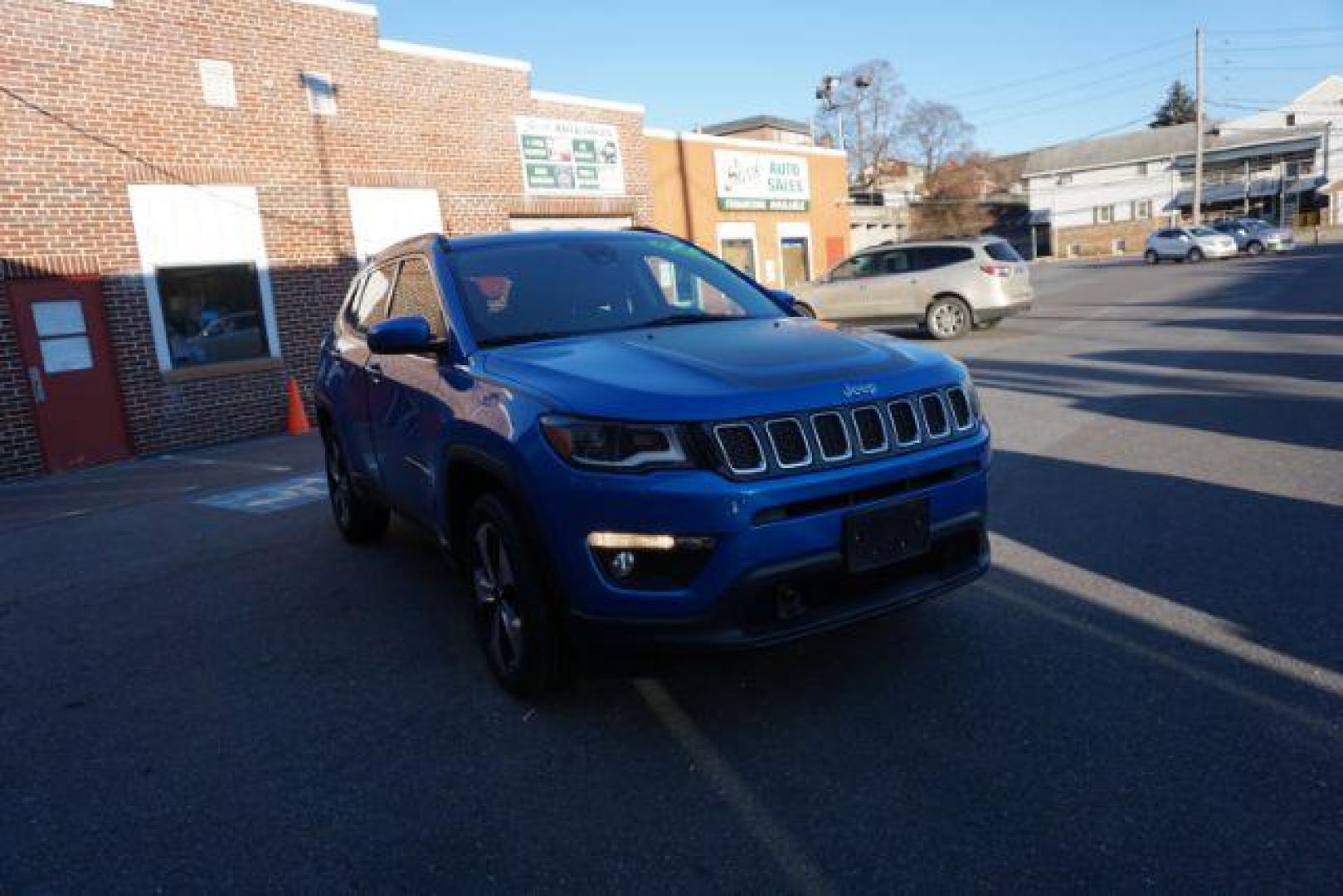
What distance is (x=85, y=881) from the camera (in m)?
2.60

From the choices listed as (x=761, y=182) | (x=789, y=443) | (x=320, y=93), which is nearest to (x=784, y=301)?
(x=789, y=443)

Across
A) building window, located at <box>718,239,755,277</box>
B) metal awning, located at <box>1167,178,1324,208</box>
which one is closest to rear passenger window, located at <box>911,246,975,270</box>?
building window, located at <box>718,239,755,277</box>

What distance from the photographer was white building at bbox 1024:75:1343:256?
6291 cm

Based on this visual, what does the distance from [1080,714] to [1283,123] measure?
9011cm

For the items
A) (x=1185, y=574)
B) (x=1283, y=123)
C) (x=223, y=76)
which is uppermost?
(x=1283, y=123)

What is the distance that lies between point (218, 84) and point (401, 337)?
10.8 m

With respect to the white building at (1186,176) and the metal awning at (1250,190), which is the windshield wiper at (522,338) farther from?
the metal awning at (1250,190)

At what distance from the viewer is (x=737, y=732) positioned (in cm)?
314

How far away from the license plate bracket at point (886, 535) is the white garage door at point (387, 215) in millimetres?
11836

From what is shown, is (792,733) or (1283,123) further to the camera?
(1283,123)

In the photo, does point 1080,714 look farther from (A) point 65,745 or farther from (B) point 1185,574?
(A) point 65,745

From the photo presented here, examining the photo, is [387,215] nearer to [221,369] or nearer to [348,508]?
[221,369]

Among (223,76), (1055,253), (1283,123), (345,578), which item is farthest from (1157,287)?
(1283,123)

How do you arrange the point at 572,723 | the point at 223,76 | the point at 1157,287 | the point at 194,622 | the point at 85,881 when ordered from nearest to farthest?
1. the point at 85,881
2. the point at 572,723
3. the point at 194,622
4. the point at 223,76
5. the point at 1157,287
